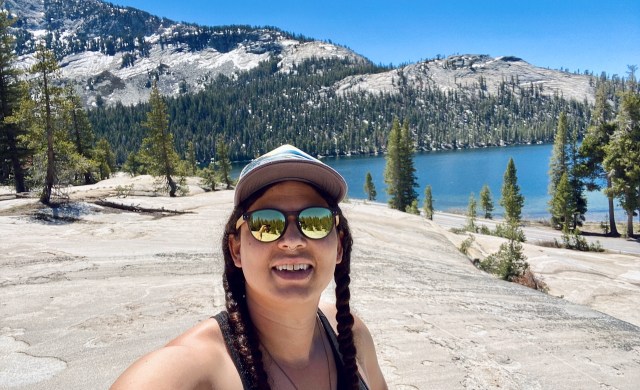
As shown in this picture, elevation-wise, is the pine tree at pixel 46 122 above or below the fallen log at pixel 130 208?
above

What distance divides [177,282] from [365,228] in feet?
33.6

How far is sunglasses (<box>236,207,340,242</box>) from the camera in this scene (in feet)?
6.72

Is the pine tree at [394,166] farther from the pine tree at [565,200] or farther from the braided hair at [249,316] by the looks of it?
the braided hair at [249,316]

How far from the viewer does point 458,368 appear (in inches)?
199

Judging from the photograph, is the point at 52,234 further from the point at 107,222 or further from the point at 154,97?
the point at 154,97

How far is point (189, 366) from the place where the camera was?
64.1 inches

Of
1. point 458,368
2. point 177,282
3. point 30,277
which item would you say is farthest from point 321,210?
point 30,277

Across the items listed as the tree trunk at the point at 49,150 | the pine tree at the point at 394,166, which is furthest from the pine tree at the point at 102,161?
the pine tree at the point at 394,166

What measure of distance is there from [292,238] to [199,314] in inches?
182

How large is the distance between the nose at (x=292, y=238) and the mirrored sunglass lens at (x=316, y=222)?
0.11 ft

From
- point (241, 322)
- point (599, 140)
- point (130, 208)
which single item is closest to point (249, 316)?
point (241, 322)

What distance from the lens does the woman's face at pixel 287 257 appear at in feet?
6.52

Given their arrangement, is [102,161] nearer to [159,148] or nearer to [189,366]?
[159,148]

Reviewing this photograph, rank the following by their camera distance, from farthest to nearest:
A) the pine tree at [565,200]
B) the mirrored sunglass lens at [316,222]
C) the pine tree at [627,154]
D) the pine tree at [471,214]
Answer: the pine tree at [565,200] → the pine tree at [471,214] → the pine tree at [627,154] → the mirrored sunglass lens at [316,222]
